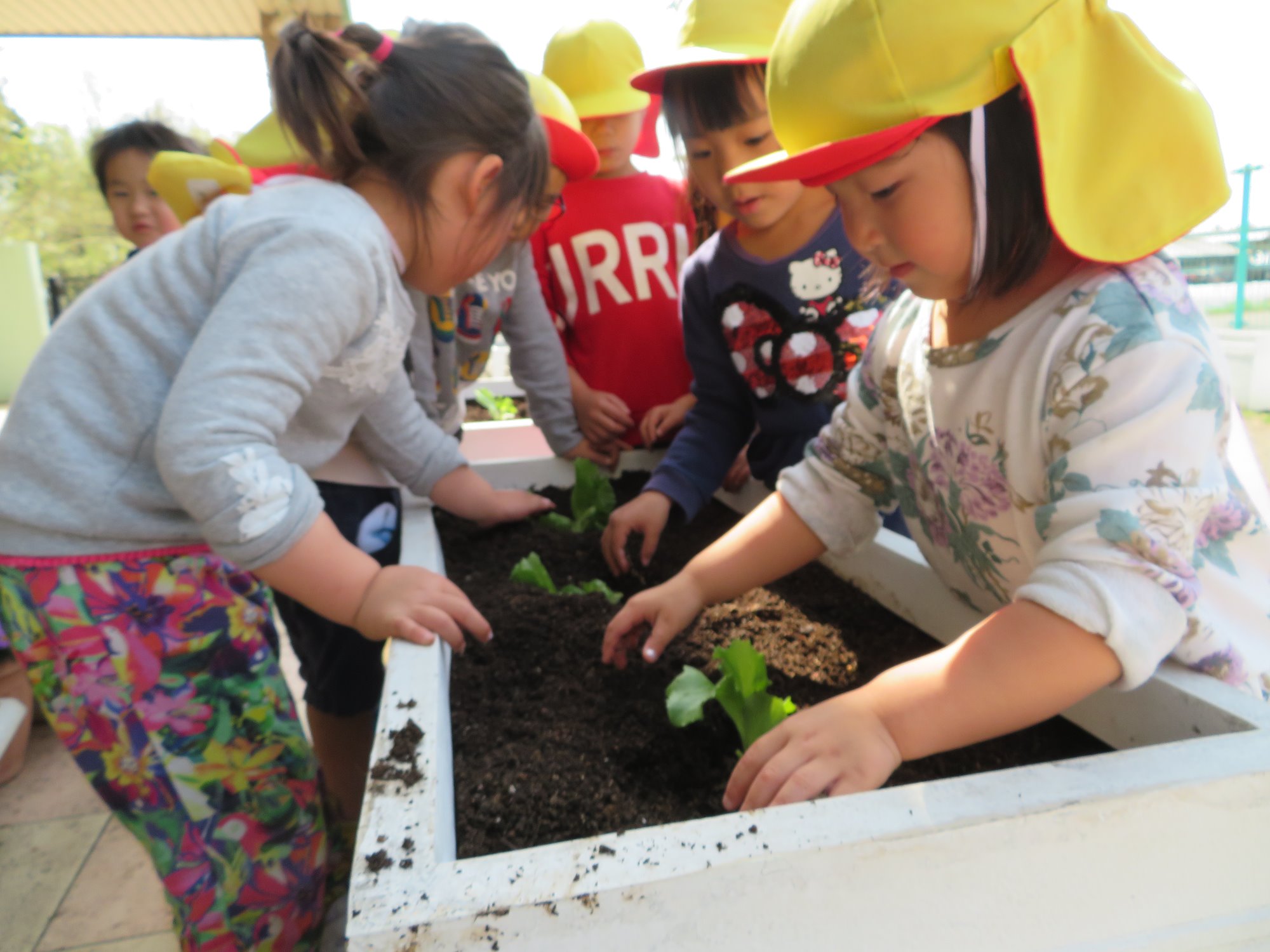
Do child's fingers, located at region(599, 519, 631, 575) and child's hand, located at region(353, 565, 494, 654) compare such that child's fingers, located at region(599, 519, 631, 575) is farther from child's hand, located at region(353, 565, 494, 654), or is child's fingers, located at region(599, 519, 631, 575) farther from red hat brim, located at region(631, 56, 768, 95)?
red hat brim, located at region(631, 56, 768, 95)

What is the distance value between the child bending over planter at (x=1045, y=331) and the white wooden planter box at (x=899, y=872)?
3.2 inches

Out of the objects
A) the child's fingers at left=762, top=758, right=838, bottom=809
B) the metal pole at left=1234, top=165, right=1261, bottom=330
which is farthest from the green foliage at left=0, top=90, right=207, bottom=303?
the child's fingers at left=762, top=758, right=838, bottom=809

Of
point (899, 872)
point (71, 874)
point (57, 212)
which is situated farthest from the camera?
point (57, 212)

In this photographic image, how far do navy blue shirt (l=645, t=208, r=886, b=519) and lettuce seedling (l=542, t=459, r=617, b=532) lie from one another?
0.10 metres

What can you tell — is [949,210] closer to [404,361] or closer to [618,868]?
[618,868]

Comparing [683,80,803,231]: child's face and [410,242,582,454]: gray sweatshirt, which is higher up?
[683,80,803,231]: child's face

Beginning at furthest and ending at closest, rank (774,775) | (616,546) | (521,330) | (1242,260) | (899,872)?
(521,330) → (1242,260) → (616,546) → (774,775) → (899,872)

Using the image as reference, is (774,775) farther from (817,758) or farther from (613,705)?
(613,705)

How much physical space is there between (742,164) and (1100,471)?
87 cm

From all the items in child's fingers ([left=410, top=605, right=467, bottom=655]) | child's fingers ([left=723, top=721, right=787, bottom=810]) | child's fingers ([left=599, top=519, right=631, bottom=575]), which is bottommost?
child's fingers ([left=599, top=519, right=631, bottom=575])

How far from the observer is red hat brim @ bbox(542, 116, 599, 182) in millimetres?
A: 1322

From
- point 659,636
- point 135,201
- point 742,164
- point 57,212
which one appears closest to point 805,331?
point 742,164

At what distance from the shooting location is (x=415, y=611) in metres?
0.81

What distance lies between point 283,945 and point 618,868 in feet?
2.61
